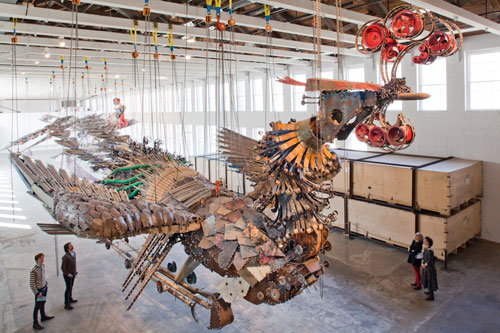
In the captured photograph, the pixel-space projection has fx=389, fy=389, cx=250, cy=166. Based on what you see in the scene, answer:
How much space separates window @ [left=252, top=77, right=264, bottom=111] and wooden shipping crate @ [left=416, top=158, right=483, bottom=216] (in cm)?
845

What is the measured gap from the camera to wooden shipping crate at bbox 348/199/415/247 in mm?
8031

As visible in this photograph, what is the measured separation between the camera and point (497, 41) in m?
8.48

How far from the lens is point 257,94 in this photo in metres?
15.7

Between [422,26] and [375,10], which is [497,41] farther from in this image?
[422,26]

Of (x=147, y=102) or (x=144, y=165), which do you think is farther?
(x=147, y=102)

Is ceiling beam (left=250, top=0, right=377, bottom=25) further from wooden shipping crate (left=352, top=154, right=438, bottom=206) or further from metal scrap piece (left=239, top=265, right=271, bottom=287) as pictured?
metal scrap piece (left=239, top=265, right=271, bottom=287)

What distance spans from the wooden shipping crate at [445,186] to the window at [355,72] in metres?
4.15

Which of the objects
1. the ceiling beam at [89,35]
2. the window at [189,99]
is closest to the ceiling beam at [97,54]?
the ceiling beam at [89,35]

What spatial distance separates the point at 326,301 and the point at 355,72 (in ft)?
24.9

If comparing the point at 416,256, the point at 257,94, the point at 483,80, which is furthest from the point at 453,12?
the point at 257,94

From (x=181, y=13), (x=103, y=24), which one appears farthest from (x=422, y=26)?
(x=103, y=24)

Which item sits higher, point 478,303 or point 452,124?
point 452,124

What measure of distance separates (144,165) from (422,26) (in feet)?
14.9

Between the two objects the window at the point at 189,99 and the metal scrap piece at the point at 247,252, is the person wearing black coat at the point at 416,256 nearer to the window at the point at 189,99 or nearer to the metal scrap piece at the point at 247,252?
the metal scrap piece at the point at 247,252
